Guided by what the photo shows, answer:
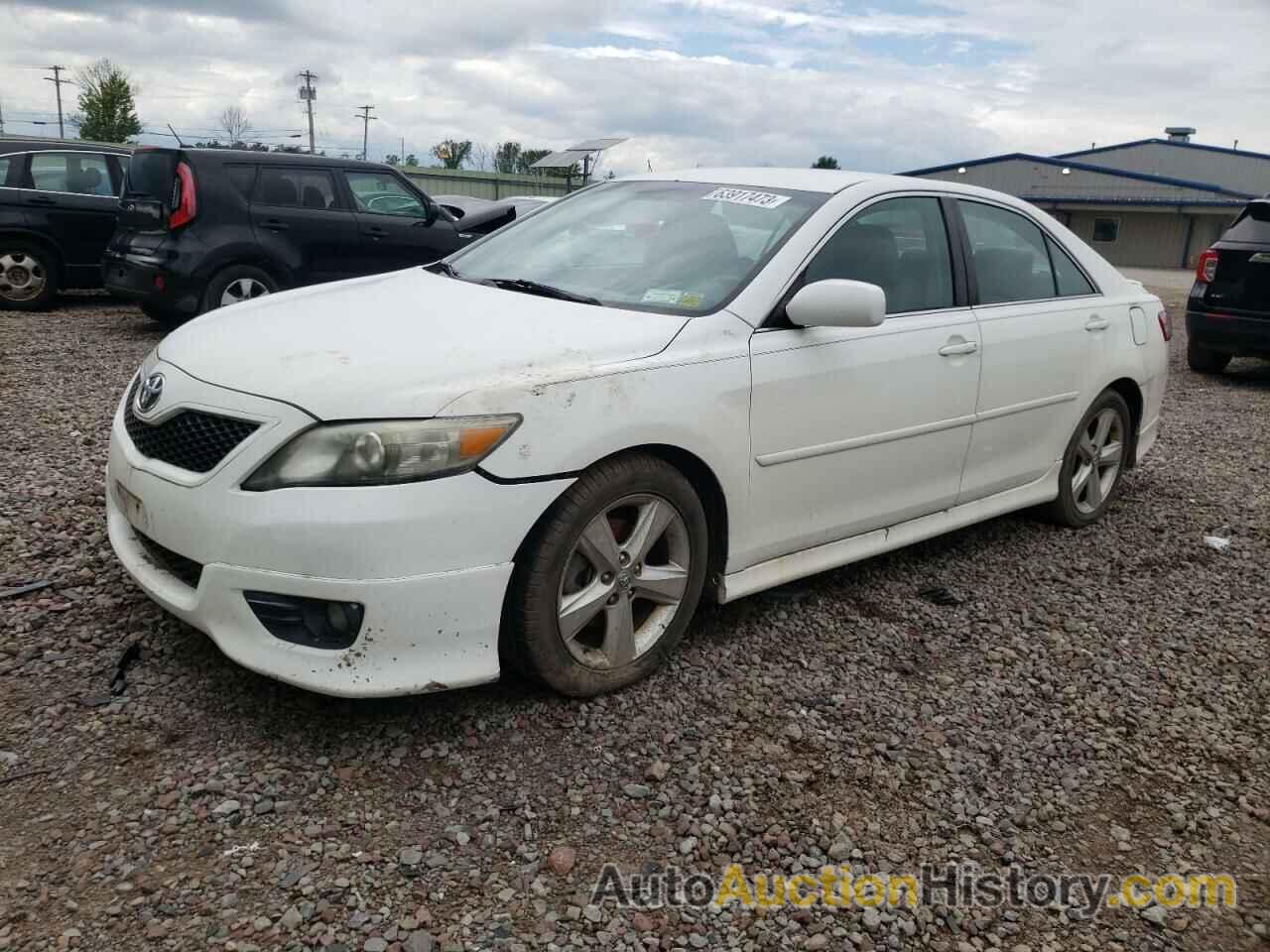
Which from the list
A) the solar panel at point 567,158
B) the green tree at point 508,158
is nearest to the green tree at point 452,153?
Result: the green tree at point 508,158

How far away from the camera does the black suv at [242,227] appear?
A: 8648mm

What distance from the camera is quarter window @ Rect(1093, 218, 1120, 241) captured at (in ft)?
136

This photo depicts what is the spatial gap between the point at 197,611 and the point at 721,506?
159cm

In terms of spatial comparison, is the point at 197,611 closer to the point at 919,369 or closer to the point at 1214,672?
the point at 919,369

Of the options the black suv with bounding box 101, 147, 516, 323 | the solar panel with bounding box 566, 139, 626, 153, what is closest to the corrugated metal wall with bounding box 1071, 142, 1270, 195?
the solar panel with bounding box 566, 139, 626, 153

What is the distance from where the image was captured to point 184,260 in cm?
856

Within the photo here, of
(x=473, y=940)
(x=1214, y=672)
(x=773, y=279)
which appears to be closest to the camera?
(x=473, y=940)

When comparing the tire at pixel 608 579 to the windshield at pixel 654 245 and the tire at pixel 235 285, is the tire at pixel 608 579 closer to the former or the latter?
the windshield at pixel 654 245

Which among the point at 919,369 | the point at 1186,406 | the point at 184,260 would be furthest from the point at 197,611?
the point at 1186,406

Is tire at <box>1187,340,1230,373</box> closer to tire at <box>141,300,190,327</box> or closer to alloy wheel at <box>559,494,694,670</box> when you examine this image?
alloy wheel at <box>559,494,694,670</box>

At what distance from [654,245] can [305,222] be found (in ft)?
20.7

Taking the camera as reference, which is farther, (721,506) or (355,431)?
(721,506)

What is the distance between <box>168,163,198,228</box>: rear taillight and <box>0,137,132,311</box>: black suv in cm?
195

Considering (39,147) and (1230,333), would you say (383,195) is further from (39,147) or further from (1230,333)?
(1230,333)
